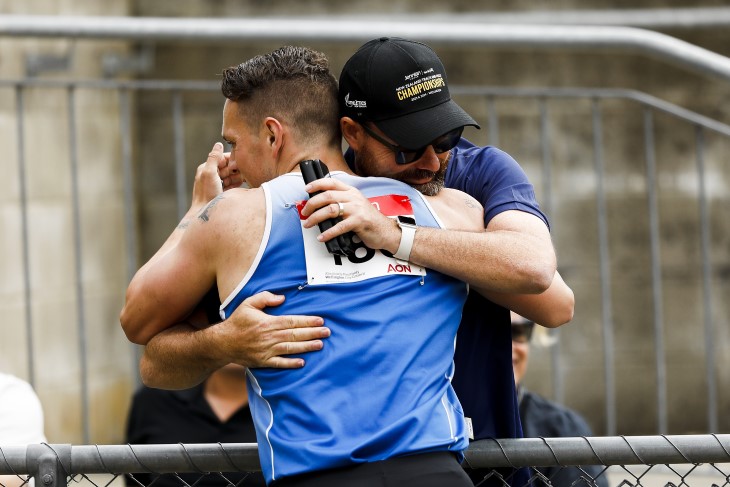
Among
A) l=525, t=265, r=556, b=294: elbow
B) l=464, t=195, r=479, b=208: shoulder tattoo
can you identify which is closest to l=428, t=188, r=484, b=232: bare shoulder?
l=464, t=195, r=479, b=208: shoulder tattoo

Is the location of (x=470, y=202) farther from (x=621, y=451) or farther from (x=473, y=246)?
(x=621, y=451)

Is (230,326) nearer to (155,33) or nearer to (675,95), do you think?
(155,33)

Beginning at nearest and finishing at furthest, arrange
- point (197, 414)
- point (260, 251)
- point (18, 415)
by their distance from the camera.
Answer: point (260, 251) → point (18, 415) → point (197, 414)

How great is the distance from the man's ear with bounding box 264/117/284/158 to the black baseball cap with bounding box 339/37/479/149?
0.18 m

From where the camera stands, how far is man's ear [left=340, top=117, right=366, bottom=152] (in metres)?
2.72

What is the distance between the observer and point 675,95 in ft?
23.1

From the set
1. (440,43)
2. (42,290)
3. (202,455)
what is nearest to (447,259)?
(202,455)

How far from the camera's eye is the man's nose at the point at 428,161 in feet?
8.87

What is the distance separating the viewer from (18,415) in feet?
11.1

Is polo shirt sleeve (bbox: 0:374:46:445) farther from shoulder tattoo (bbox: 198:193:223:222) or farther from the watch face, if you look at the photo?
the watch face

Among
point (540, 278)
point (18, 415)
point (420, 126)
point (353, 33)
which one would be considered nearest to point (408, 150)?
point (420, 126)

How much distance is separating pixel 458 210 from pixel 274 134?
18.4 inches

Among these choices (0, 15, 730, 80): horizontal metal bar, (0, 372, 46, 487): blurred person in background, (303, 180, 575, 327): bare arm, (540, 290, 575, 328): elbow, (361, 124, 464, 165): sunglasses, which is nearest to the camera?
(303, 180, 575, 327): bare arm

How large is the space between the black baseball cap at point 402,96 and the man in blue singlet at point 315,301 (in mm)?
111
